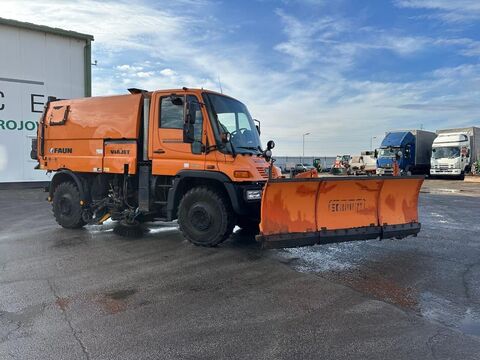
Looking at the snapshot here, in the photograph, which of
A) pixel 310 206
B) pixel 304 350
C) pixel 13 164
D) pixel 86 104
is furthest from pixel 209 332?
pixel 13 164

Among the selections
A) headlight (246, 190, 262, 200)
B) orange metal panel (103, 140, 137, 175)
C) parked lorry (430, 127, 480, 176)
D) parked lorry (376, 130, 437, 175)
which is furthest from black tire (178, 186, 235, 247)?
→ parked lorry (430, 127, 480, 176)

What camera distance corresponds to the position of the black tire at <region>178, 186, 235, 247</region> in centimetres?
703

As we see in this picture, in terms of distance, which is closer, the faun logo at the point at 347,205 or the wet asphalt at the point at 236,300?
the wet asphalt at the point at 236,300

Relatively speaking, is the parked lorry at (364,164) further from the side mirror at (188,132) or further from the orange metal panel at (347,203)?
the side mirror at (188,132)

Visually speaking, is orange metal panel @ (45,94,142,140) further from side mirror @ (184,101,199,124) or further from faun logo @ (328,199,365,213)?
faun logo @ (328,199,365,213)

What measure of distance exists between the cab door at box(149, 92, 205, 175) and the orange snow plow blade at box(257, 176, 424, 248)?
1.71 metres

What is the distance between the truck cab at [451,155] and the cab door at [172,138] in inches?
1192

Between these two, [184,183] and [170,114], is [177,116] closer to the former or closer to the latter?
[170,114]

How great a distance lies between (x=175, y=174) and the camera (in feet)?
24.9

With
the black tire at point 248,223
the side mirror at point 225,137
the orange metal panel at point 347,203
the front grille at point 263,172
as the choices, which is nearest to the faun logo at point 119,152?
the side mirror at point 225,137

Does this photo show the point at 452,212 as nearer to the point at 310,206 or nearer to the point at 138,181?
the point at 310,206

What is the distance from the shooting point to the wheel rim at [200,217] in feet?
23.3

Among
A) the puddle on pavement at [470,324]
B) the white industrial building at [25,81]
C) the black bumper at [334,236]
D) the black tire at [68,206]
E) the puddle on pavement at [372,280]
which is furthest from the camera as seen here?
the white industrial building at [25,81]

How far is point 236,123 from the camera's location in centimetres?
772
